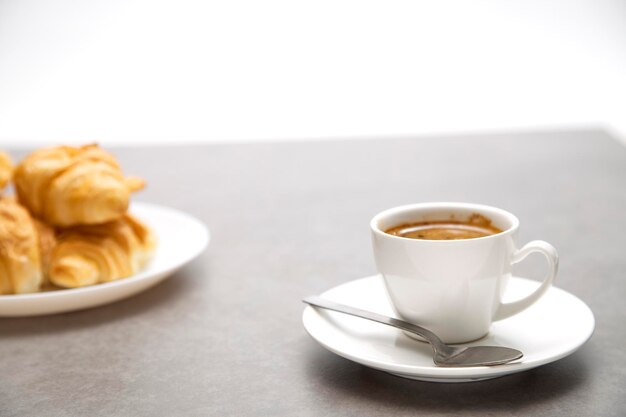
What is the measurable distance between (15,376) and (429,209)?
63cm

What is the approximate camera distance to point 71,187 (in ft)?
4.69

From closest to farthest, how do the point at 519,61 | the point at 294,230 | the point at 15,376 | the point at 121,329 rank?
the point at 15,376 → the point at 121,329 → the point at 294,230 → the point at 519,61

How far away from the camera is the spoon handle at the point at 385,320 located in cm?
107

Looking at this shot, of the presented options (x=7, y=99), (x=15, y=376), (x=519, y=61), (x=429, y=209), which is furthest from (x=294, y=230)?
(x=7, y=99)

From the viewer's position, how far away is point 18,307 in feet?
4.42

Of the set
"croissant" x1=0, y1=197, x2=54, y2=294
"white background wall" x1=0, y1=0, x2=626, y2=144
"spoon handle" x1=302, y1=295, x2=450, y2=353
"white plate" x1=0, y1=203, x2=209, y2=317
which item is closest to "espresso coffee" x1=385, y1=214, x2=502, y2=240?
"spoon handle" x1=302, y1=295, x2=450, y2=353

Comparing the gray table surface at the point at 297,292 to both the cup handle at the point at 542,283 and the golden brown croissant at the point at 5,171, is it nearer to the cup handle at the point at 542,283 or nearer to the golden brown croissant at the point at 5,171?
the cup handle at the point at 542,283

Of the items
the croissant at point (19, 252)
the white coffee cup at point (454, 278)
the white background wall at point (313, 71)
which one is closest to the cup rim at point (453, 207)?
the white coffee cup at point (454, 278)

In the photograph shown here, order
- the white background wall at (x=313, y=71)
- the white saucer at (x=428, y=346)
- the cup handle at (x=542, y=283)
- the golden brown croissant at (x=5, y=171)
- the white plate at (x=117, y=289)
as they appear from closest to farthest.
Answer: the white saucer at (x=428, y=346)
the cup handle at (x=542, y=283)
the white plate at (x=117, y=289)
the golden brown croissant at (x=5, y=171)
the white background wall at (x=313, y=71)

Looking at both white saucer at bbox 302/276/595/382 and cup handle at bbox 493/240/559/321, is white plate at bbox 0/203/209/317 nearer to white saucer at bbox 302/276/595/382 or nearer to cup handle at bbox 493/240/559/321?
white saucer at bbox 302/276/595/382

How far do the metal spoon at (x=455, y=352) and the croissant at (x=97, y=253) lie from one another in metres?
0.48

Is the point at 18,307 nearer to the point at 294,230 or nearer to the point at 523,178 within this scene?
the point at 294,230

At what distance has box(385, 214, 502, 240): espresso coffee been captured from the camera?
1.19 m

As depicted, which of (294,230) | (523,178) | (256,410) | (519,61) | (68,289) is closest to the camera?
(256,410)
